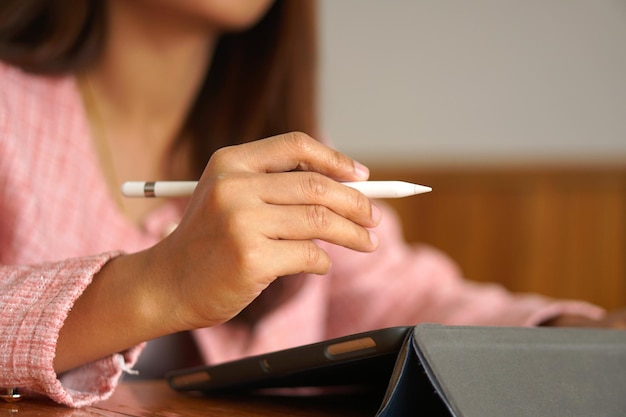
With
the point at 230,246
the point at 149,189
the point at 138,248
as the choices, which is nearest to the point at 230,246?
the point at 230,246

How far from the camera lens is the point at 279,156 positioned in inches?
15.6

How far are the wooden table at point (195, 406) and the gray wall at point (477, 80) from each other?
124 centimetres

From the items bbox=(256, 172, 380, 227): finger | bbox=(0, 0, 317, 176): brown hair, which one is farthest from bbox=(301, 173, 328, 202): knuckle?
bbox=(0, 0, 317, 176): brown hair

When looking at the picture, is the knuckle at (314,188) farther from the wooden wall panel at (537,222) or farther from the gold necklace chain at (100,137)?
the wooden wall panel at (537,222)

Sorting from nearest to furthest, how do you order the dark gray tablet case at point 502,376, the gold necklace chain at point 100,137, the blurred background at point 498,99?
the dark gray tablet case at point 502,376 → the gold necklace chain at point 100,137 → the blurred background at point 498,99

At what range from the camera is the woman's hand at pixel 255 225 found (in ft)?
1.23

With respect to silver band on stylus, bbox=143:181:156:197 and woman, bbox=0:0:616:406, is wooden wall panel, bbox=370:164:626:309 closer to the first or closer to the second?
woman, bbox=0:0:616:406

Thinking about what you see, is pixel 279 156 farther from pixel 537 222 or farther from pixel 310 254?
pixel 537 222

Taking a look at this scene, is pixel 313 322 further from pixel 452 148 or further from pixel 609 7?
pixel 609 7

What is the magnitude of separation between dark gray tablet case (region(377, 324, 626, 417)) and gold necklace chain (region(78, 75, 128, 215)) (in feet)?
1.64

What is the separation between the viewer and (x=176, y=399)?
0.47m

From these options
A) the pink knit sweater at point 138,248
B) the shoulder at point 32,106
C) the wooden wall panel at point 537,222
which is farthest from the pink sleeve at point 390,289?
the wooden wall panel at point 537,222

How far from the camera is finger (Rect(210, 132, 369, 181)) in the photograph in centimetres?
40

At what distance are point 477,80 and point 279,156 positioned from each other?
1386 millimetres
